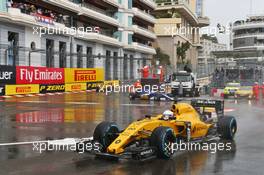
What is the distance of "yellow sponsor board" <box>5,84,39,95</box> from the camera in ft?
109

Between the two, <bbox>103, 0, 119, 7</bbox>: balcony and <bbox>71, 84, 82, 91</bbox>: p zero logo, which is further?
<bbox>103, 0, 119, 7</bbox>: balcony

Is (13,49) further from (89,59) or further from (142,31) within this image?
(142,31)

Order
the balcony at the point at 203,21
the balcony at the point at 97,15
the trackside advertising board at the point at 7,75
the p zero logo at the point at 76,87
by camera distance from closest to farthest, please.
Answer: the trackside advertising board at the point at 7,75
the p zero logo at the point at 76,87
the balcony at the point at 97,15
the balcony at the point at 203,21

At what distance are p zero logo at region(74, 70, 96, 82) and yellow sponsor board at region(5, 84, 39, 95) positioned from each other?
24.4 feet

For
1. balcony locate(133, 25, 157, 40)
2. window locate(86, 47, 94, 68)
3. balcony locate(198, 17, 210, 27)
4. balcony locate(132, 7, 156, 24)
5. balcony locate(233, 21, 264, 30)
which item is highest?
balcony locate(198, 17, 210, 27)

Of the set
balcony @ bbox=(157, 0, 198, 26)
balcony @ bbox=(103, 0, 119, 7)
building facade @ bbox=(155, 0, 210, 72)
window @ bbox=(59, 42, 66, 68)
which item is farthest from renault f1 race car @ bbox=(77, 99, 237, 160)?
balcony @ bbox=(157, 0, 198, 26)

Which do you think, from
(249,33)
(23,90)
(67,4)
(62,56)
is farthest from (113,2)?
(249,33)

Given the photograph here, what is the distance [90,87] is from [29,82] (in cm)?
1137

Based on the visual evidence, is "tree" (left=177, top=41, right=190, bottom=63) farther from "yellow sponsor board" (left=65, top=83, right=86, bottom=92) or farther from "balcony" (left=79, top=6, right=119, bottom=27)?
"yellow sponsor board" (left=65, top=83, right=86, bottom=92)

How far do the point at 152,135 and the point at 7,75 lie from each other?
2526cm

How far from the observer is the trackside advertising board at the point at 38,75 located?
34.4 meters

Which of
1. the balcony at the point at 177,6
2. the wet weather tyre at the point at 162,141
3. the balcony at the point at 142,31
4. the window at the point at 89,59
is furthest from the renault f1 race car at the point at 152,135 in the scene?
the balcony at the point at 177,6

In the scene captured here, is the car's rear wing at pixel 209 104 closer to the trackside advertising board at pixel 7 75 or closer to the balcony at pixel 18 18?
the trackside advertising board at pixel 7 75

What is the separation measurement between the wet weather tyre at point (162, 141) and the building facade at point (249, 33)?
3661 inches
